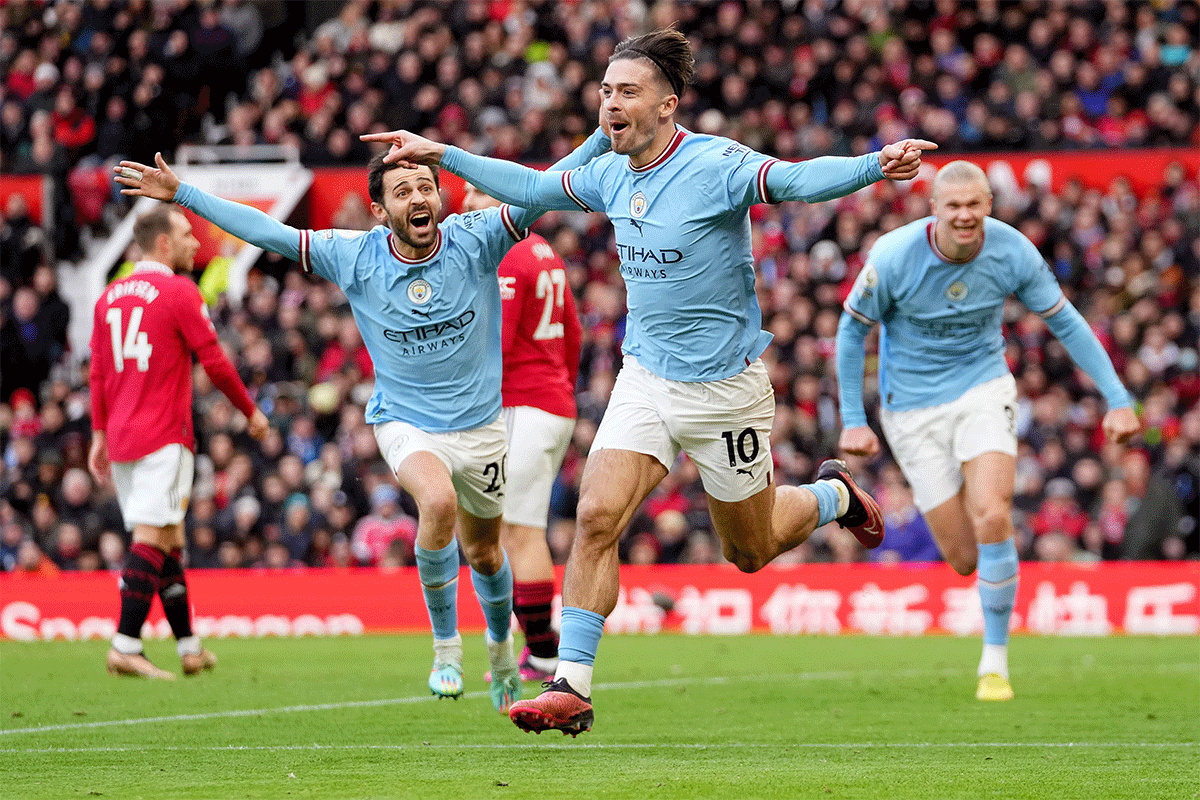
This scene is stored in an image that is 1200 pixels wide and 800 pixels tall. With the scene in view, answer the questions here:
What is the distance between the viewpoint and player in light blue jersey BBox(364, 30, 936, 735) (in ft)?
21.2

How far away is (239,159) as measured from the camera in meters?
22.0

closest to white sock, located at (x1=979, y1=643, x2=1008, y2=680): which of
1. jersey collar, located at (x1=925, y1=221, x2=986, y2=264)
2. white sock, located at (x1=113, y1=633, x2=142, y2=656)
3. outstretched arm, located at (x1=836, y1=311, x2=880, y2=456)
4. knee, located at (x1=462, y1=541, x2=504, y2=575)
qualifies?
outstretched arm, located at (x1=836, y1=311, x2=880, y2=456)

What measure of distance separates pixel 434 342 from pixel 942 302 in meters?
3.03

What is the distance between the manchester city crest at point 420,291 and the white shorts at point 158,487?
311 cm

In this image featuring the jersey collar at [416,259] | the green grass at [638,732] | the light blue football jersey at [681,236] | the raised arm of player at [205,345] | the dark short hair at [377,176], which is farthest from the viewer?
the raised arm of player at [205,345]

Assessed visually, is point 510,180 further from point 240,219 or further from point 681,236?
point 240,219

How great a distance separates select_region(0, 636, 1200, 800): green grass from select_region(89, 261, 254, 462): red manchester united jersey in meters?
1.52

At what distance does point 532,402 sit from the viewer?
9.28m

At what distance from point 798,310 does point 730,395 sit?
11102 millimetres

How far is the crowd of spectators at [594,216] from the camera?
55.3 ft

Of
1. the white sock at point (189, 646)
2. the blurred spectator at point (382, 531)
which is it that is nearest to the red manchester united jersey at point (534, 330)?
the white sock at point (189, 646)

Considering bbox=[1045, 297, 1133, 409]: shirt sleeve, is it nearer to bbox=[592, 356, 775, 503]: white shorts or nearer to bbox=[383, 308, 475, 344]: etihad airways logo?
bbox=[592, 356, 775, 503]: white shorts

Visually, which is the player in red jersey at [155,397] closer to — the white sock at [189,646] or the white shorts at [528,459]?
the white sock at [189,646]

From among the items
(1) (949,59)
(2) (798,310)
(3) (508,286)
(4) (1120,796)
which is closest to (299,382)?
(2) (798,310)
